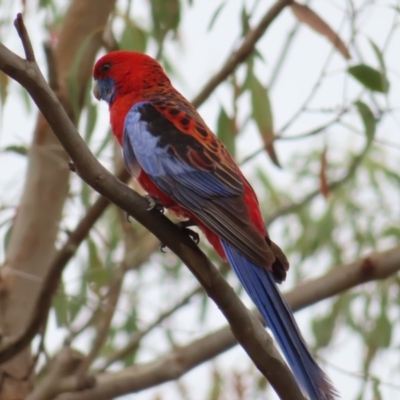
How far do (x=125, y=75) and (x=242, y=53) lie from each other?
0.36 metres

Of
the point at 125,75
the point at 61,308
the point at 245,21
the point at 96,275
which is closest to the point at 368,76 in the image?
the point at 245,21

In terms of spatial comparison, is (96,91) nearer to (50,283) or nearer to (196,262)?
(50,283)

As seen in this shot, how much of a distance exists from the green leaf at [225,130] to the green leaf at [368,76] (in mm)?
445

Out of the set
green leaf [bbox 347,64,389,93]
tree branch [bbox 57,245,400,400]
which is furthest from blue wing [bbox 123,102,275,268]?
green leaf [bbox 347,64,389,93]

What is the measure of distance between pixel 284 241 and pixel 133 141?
188 centimetres

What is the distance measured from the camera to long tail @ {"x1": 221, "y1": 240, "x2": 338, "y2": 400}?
69.4 inches

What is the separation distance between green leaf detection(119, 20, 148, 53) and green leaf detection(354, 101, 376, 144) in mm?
766

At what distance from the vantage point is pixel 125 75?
276cm

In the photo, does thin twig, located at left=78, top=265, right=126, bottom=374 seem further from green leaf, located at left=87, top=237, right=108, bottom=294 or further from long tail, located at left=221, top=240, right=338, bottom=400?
long tail, located at left=221, top=240, right=338, bottom=400

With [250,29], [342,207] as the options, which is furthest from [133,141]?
[342,207]

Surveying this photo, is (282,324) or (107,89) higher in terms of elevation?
(107,89)

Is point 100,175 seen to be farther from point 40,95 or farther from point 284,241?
point 284,241

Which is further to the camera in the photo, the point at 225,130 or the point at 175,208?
the point at 225,130

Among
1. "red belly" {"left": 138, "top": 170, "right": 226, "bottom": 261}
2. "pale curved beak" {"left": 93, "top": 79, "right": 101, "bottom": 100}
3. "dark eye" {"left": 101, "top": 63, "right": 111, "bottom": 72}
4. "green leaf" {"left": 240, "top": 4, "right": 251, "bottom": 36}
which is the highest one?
"green leaf" {"left": 240, "top": 4, "right": 251, "bottom": 36}
